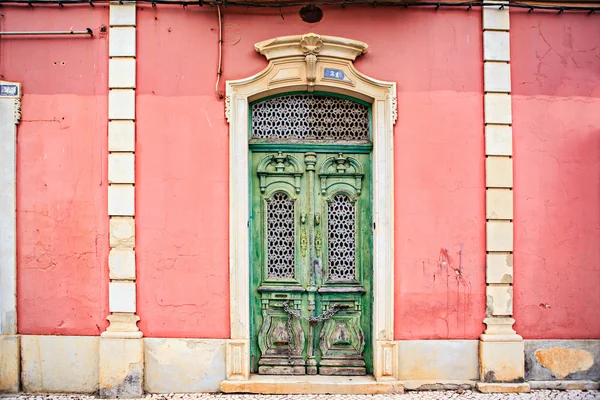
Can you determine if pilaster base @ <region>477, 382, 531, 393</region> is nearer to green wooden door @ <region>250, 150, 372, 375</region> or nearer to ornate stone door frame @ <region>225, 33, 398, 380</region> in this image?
ornate stone door frame @ <region>225, 33, 398, 380</region>

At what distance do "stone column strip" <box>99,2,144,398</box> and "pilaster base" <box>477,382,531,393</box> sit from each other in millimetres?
3437

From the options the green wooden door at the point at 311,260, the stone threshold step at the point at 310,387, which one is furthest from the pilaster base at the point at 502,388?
the green wooden door at the point at 311,260

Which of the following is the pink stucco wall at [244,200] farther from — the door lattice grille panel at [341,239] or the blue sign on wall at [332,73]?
the door lattice grille panel at [341,239]

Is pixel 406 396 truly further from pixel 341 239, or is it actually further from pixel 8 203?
pixel 8 203

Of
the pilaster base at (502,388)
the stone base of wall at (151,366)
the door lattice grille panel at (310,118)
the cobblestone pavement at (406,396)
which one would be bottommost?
the cobblestone pavement at (406,396)

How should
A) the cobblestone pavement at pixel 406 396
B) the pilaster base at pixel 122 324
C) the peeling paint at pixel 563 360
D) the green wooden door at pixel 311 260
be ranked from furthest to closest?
the green wooden door at pixel 311 260 → the peeling paint at pixel 563 360 → the pilaster base at pixel 122 324 → the cobblestone pavement at pixel 406 396

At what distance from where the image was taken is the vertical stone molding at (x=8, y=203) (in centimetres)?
544

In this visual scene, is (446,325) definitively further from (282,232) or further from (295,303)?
(282,232)

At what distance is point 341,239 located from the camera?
5730 mm

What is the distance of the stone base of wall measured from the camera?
5.34m

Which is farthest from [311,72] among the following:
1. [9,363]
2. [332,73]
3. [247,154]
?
[9,363]

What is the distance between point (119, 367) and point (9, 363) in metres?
1.14

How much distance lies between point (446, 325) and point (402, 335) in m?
0.47

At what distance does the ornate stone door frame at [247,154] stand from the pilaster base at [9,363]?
84.4 inches
